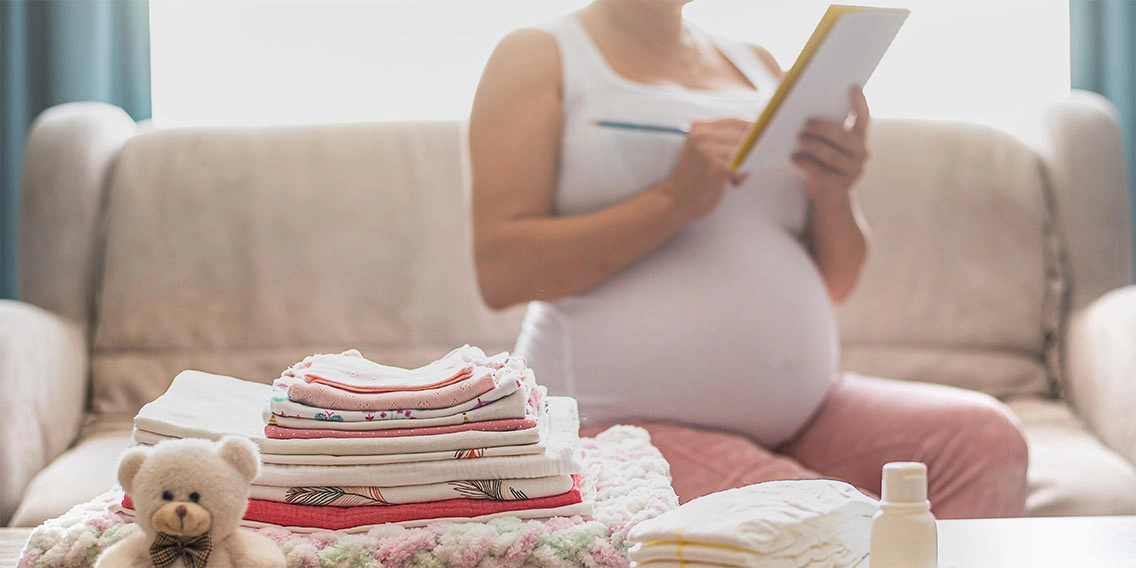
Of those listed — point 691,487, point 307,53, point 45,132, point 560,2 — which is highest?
point 560,2

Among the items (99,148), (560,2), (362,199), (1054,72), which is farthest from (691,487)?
(1054,72)

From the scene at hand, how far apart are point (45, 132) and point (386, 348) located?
26.2 inches

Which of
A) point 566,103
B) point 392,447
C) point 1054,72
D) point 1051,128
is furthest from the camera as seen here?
point 1054,72

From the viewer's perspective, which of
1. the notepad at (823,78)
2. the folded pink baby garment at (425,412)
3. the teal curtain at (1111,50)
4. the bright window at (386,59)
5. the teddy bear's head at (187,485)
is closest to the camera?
the teddy bear's head at (187,485)

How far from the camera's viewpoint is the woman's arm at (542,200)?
1112mm

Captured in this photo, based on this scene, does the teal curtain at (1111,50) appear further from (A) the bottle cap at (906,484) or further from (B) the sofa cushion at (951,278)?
(A) the bottle cap at (906,484)

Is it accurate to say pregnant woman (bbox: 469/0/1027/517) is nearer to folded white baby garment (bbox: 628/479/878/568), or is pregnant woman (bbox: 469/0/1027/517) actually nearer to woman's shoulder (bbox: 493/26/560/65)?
woman's shoulder (bbox: 493/26/560/65)

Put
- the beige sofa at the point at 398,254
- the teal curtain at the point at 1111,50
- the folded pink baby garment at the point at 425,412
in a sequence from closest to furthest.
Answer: the folded pink baby garment at the point at 425,412, the beige sofa at the point at 398,254, the teal curtain at the point at 1111,50

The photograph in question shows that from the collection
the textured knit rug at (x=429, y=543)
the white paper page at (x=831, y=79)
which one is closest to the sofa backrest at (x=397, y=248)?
the white paper page at (x=831, y=79)

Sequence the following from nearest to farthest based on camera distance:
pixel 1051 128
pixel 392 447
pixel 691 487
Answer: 1. pixel 392 447
2. pixel 691 487
3. pixel 1051 128

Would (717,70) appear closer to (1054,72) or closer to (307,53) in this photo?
(307,53)

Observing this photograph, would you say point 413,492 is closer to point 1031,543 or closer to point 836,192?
point 1031,543

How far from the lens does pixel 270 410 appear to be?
2.26ft

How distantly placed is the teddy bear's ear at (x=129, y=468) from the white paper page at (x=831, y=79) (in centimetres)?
68
